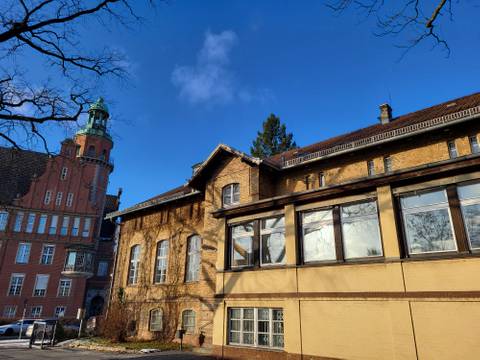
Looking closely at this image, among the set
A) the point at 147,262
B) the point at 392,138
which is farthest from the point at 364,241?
the point at 147,262

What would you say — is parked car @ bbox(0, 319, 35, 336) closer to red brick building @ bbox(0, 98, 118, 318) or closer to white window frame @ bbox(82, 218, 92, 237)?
red brick building @ bbox(0, 98, 118, 318)

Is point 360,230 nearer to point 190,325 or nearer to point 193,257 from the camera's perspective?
point 190,325

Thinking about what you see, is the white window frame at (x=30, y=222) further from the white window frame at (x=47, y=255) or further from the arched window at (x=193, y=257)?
the arched window at (x=193, y=257)

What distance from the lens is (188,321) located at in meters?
17.8

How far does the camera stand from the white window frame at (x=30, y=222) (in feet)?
139

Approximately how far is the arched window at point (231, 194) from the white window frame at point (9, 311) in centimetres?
3403

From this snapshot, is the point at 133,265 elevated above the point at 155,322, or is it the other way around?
the point at 133,265

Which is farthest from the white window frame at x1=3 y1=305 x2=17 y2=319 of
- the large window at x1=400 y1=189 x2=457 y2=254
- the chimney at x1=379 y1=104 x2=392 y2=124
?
the large window at x1=400 y1=189 x2=457 y2=254

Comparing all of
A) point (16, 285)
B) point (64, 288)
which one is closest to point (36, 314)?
point (64, 288)

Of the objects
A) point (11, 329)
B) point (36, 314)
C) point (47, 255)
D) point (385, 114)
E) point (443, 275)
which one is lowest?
point (11, 329)

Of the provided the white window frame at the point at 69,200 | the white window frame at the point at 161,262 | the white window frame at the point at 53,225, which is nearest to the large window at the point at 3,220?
the white window frame at the point at 53,225

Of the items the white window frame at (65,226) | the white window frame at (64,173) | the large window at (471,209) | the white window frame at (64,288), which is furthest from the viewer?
the white window frame at (64,173)

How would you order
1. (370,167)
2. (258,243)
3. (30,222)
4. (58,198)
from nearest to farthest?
1. (258,243)
2. (370,167)
3. (30,222)
4. (58,198)

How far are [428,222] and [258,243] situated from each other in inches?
219
